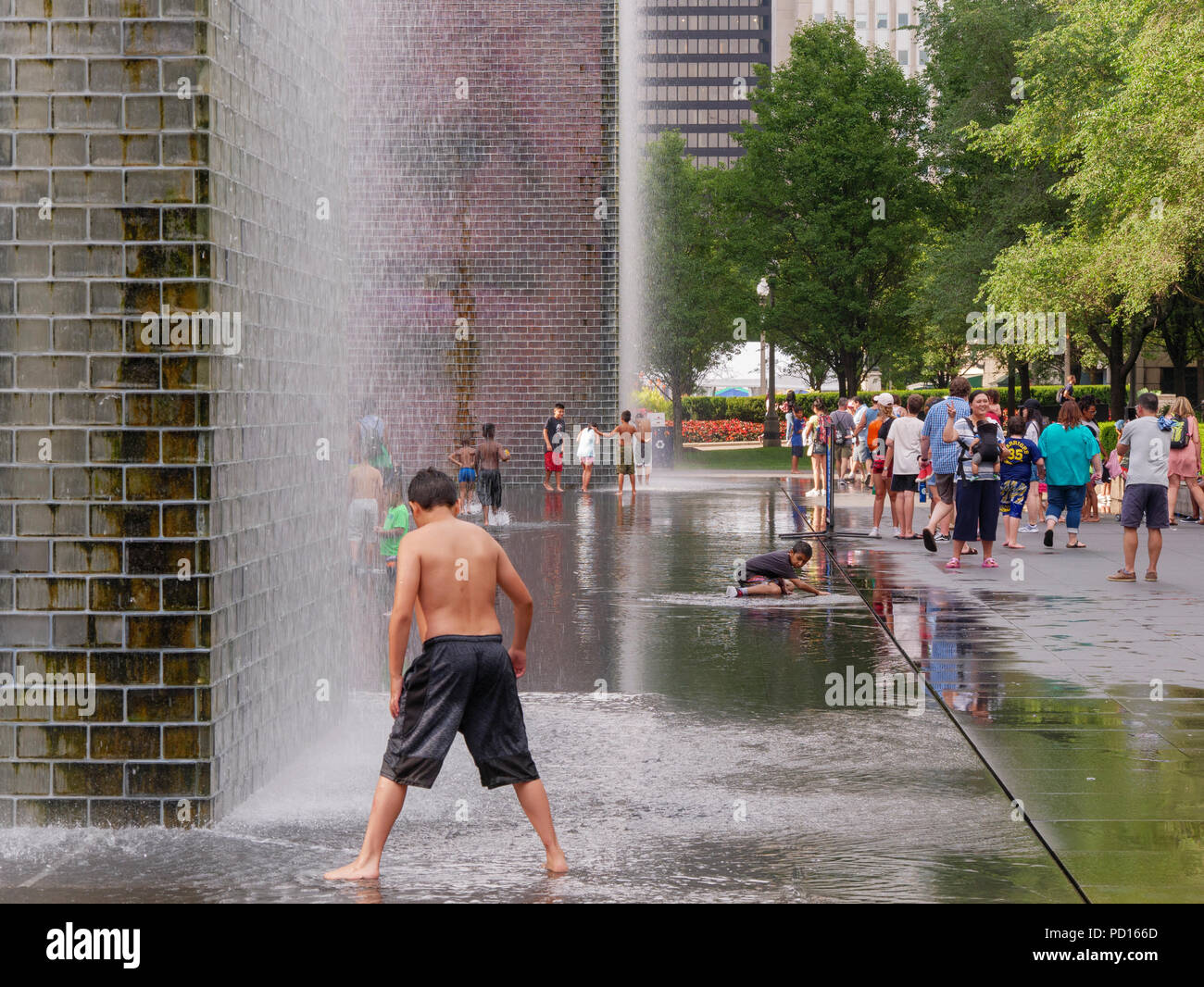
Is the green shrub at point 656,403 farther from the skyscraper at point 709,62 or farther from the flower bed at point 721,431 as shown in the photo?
the skyscraper at point 709,62

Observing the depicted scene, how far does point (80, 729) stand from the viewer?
6.39 meters

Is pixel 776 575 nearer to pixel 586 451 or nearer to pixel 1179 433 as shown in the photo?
pixel 1179 433

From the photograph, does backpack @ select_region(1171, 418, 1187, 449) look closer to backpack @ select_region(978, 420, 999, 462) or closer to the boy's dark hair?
backpack @ select_region(978, 420, 999, 462)

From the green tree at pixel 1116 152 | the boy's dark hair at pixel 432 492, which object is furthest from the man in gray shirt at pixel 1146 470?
the green tree at pixel 1116 152

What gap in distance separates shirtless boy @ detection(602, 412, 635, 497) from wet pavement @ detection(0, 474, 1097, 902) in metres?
17.1

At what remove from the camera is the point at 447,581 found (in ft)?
18.3

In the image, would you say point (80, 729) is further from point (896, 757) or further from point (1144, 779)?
point (1144, 779)

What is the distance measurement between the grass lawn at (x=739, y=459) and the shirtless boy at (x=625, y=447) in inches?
414

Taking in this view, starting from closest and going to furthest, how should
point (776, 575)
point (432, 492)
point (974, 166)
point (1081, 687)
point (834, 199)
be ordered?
point (432, 492) → point (1081, 687) → point (776, 575) → point (974, 166) → point (834, 199)

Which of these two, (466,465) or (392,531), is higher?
(466,465)

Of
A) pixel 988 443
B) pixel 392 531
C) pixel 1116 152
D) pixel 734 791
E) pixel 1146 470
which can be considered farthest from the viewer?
pixel 1116 152

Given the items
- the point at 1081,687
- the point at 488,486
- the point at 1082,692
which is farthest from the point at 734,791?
the point at 488,486

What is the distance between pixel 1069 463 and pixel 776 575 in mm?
5758
